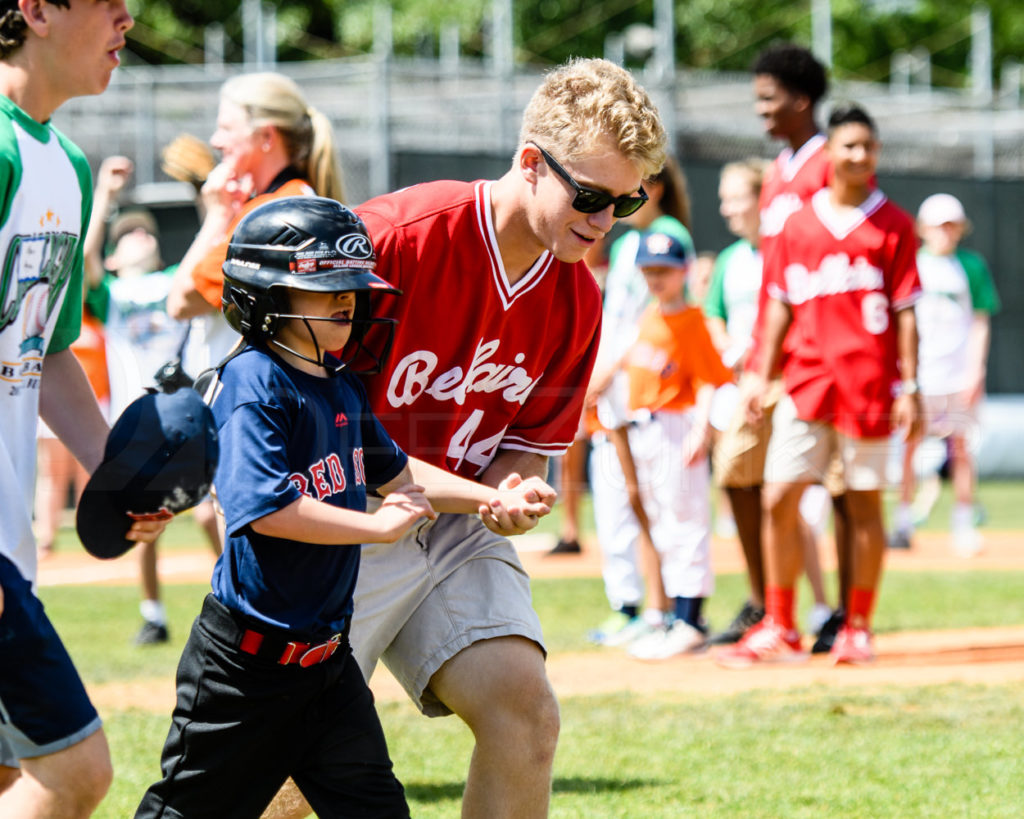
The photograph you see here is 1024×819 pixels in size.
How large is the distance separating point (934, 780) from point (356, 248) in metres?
2.88

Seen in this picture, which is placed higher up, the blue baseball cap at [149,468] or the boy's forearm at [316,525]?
the blue baseball cap at [149,468]

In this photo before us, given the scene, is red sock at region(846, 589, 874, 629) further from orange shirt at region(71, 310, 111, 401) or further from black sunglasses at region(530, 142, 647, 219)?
orange shirt at region(71, 310, 111, 401)

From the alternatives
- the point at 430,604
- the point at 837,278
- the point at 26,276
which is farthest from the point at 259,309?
the point at 837,278

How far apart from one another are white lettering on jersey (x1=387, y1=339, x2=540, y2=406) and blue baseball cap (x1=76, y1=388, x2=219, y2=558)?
0.83 meters

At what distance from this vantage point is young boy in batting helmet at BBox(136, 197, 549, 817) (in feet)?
9.89

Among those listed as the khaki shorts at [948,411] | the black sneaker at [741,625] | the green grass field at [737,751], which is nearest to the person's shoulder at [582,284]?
the green grass field at [737,751]

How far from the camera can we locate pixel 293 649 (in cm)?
308

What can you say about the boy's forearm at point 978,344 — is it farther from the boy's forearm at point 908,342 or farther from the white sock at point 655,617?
the white sock at point 655,617

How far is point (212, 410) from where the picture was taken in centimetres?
310

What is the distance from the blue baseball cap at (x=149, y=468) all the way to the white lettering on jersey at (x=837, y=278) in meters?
4.69

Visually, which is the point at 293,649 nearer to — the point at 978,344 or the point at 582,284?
the point at 582,284

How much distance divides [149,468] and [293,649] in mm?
545

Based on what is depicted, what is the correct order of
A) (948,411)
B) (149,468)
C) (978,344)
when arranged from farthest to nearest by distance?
(948,411) < (978,344) < (149,468)

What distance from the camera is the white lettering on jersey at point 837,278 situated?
22.7 ft
